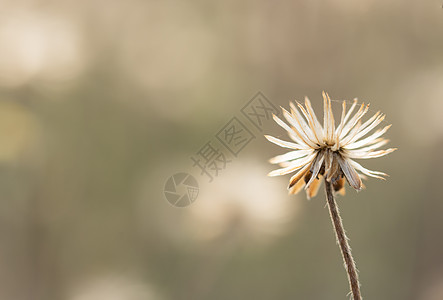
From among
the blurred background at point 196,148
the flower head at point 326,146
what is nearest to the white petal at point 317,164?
the flower head at point 326,146

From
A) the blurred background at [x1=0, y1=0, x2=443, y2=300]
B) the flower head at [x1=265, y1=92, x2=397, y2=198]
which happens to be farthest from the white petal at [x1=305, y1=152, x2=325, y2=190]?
the blurred background at [x1=0, y1=0, x2=443, y2=300]

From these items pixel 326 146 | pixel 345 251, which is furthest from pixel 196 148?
pixel 345 251

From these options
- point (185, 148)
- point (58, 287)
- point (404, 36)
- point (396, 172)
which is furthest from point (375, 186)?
point (58, 287)

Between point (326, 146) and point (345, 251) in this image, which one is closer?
point (345, 251)

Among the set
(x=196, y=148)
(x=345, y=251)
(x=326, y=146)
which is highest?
(x=196, y=148)

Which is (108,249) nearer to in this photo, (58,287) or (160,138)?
(58,287)

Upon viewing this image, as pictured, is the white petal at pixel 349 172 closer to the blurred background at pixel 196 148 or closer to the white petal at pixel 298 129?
the white petal at pixel 298 129

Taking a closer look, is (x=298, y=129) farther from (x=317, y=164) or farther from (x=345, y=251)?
(x=345, y=251)

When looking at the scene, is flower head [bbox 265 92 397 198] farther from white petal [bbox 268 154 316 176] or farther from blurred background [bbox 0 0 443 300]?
blurred background [bbox 0 0 443 300]

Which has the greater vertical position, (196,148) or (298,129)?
(196,148)
